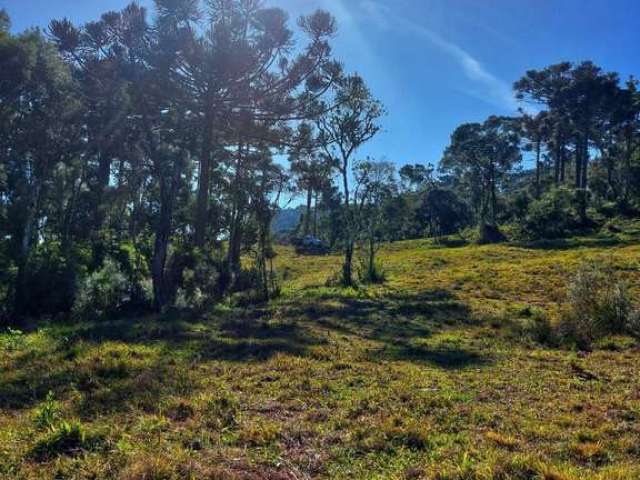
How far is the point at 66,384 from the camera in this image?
645 centimetres

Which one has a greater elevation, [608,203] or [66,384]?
[608,203]

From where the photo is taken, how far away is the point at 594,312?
11.2 metres

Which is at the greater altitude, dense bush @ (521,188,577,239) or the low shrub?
dense bush @ (521,188,577,239)

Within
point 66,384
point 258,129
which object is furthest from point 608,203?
point 66,384

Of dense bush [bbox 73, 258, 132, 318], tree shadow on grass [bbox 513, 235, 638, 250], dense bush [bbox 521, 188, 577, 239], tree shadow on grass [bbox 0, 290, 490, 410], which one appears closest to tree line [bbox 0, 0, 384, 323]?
dense bush [bbox 73, 258, 132, 318]

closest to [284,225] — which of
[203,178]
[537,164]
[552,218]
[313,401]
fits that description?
[537,164]

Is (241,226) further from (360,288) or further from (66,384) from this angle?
(66,384)

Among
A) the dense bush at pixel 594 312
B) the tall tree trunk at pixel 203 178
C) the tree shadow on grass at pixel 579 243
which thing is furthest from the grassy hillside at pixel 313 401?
the tree shadow on grass at pixel 579 243

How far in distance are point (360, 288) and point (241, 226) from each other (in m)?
5.95

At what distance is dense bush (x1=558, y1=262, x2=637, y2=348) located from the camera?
1070 cm

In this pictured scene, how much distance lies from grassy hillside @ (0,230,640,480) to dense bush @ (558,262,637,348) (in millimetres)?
538

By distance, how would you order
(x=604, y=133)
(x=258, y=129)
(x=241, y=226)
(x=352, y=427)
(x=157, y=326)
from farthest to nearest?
(x=604, y=133)
(x=241, y=226)
(x=258, y=129)
(x=157, y=326)
(x=352, y=427)

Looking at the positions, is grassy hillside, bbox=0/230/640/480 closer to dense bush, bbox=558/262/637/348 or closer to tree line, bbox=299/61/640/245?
dense bush, bbox=558/262/637/348

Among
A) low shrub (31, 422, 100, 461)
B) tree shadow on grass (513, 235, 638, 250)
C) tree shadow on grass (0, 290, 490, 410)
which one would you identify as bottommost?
tree shadow on grass (0, 290, 490, 410)
